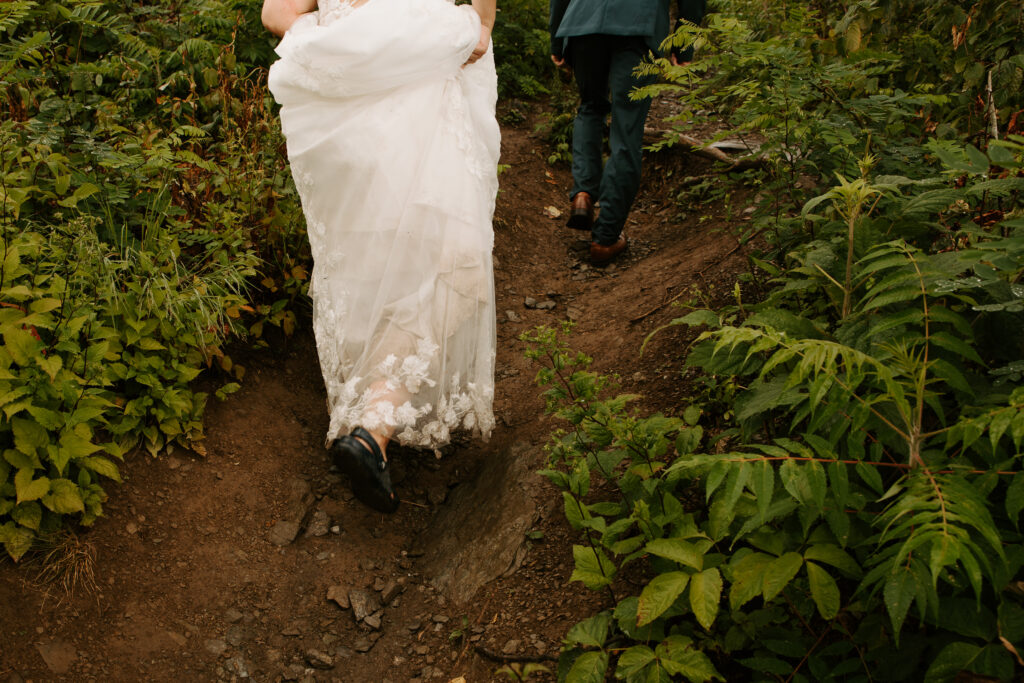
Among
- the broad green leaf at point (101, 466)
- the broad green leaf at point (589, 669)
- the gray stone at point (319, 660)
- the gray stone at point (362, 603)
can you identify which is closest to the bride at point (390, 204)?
the gray stone at point (362, 603)

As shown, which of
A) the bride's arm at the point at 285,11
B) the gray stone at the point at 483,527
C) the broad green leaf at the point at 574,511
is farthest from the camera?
the bride's arm at the point at 285,11

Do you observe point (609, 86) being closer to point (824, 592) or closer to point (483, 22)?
point (483, 22)

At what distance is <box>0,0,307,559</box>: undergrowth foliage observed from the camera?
2.56m

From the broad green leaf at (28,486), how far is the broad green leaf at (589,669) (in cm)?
197

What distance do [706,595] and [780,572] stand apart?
19cm

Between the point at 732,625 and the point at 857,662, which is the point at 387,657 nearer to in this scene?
the point at 732,625

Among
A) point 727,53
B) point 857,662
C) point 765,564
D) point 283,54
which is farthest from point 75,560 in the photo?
point 727,53

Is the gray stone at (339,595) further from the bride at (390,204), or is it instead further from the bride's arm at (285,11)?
the bride's arm at (285,11)

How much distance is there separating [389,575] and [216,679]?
75 cm

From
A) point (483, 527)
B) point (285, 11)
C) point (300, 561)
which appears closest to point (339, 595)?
point (300, 561)

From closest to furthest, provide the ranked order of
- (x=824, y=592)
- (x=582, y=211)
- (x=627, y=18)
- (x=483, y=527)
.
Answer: (x=824, y=592) < (x=483, y=527) < (x=627, y=18) < (x=582, y=211)

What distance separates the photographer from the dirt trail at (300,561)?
244 centimetres

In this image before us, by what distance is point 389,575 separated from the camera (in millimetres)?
2938

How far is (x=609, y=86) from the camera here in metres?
4.91
